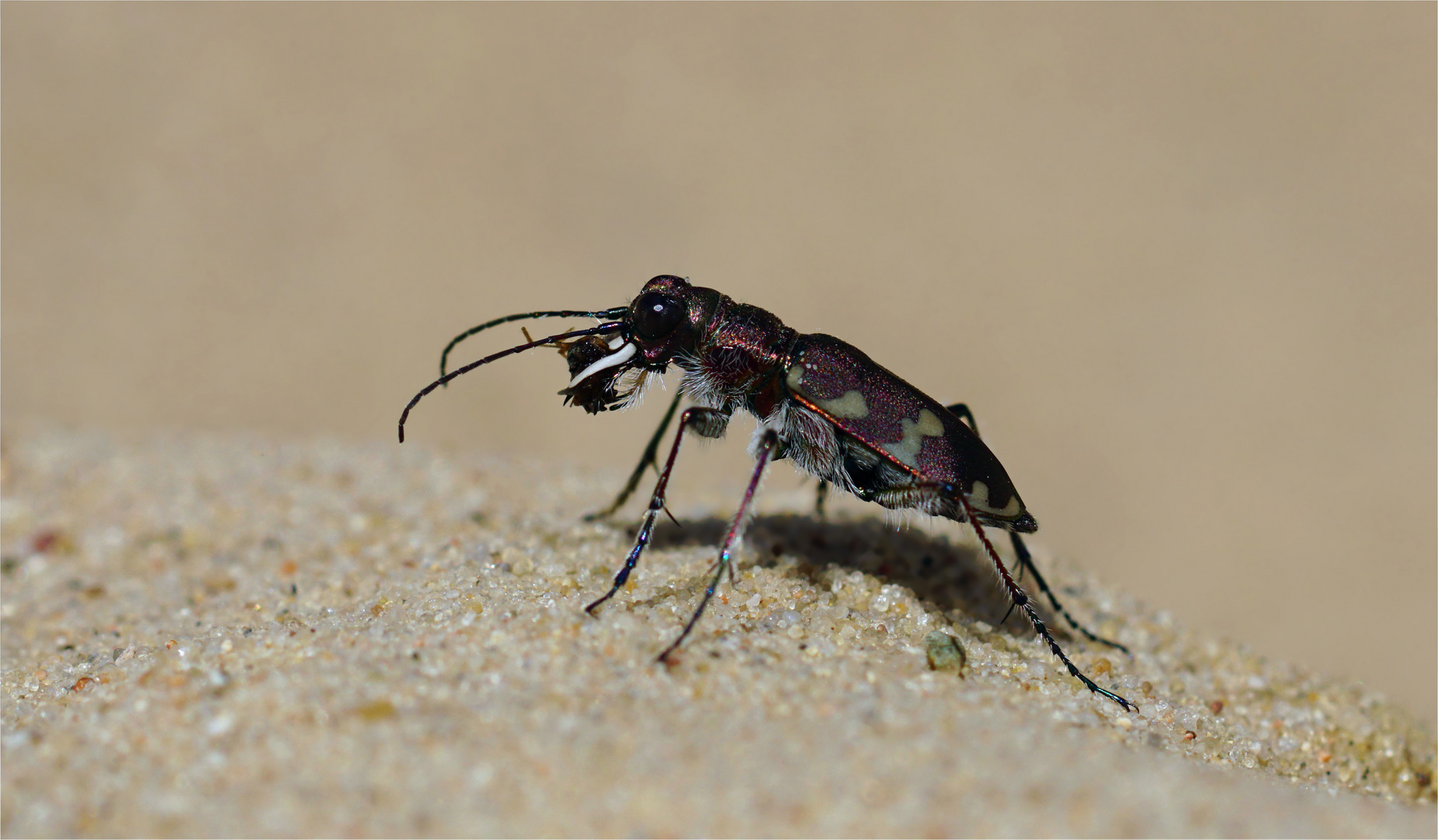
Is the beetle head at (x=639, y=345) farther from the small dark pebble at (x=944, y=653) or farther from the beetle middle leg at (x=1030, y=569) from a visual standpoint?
the small dark pebble at (x=944, y=653)

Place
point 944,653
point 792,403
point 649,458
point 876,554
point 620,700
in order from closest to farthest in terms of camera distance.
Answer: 1. point 620,700
2. point 944,653
3. point 792,403
4. point 876,554
5. point 649,458

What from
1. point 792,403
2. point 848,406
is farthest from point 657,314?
point 848,406

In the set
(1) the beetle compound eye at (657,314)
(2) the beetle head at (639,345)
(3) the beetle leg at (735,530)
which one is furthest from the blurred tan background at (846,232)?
(3) the beetle leg at (735,530)

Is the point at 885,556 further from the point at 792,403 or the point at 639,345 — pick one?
the point at 639,345

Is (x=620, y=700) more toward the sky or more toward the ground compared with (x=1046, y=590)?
more toward the ground

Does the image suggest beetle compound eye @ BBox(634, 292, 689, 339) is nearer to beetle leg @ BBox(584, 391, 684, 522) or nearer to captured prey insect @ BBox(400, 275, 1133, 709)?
captured prey insect @ BBox(400, 275, 1133, 709)

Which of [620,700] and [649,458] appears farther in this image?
[649,458]
